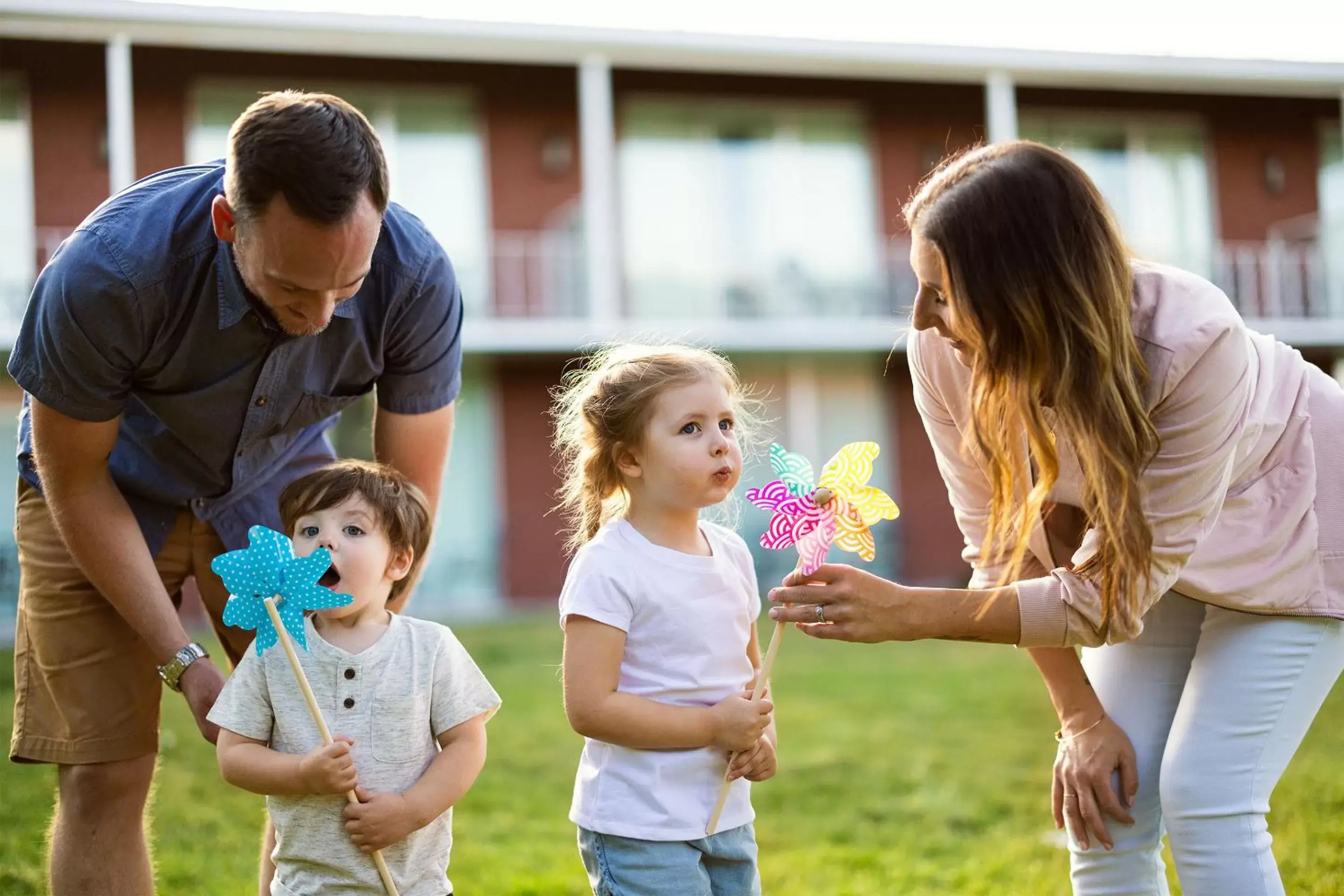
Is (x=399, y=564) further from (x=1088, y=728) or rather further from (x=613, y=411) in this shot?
(x=1088, y=728)

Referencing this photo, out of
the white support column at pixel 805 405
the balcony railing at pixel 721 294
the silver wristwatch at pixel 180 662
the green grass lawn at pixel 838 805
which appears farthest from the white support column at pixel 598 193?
the silver wristwatch at pixel 180 662

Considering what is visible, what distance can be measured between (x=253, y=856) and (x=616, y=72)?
1188cm

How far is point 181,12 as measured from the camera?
12.5m

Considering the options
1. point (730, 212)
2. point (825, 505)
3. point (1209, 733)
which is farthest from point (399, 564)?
point (730, 212)

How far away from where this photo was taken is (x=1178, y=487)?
2346mm

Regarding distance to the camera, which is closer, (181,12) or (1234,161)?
(181,12)

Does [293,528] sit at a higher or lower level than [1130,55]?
lower

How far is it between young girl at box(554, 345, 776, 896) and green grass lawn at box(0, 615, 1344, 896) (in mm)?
1364

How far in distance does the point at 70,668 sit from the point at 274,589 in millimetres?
799

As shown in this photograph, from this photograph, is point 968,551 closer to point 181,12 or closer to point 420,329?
point 420,329

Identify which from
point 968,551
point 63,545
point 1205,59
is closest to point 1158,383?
point 968,551

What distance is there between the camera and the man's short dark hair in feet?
7.52

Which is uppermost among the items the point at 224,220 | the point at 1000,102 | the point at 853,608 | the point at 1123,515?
the point at 1000,102

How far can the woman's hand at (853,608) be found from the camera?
2348 millimetres
